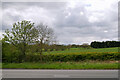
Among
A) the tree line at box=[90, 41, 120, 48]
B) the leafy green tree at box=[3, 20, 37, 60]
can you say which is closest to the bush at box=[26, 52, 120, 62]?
the leafy green tree at box=[3, 20, 37, 60]

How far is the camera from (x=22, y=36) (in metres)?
19.0

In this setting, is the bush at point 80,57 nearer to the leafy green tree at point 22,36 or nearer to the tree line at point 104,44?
the leafy green tree at point 22,36

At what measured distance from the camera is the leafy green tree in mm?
18934

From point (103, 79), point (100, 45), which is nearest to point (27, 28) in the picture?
point (103, 79)

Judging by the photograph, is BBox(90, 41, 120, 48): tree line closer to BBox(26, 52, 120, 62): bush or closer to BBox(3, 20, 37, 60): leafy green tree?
BBox(26, 52, 120, 62): bush

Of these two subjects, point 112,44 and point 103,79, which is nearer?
point 103,79

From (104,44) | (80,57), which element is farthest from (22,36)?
(104,44)

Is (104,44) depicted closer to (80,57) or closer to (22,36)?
(80,57)

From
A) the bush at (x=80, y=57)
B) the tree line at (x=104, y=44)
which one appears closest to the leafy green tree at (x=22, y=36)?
the bush at (x=80, y=57)

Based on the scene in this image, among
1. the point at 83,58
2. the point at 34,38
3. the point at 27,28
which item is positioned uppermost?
the point at 27,28

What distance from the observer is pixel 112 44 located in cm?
5194

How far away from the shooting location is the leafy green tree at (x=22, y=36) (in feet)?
62.1

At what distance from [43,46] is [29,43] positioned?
2.24 metres

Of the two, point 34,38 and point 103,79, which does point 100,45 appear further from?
point 103,79
